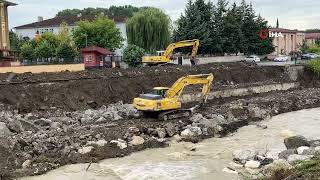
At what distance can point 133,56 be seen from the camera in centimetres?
4472

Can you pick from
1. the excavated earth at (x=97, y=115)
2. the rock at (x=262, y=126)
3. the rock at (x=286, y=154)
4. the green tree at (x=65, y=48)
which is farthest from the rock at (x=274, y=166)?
the green tree at (x=65, y=48)

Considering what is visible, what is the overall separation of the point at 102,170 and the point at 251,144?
25.6 feet

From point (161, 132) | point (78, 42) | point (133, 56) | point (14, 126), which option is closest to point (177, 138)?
point (161, 132)

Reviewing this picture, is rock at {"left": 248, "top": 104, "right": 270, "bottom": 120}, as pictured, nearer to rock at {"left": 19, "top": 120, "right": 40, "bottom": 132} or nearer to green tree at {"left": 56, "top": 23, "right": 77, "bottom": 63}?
rock at {"left": 19, "top": 120, "right": 40, "bottom": 132}

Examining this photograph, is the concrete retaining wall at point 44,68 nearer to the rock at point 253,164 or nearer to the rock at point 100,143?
the rock at point 100,143

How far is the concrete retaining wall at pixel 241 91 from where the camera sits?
3281cm

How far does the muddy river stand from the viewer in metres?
17.4

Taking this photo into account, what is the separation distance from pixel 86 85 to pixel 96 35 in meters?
23.8

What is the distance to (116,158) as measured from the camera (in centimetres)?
1984

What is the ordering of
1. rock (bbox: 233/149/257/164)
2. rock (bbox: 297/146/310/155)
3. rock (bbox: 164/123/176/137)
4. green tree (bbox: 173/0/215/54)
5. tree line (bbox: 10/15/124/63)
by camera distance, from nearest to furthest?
1. rock (bbox: 297/146/310/155)
2. rock (bbox: 233/149/257/164)
3. rock (bbox: 164/123/176/137)
4. green tree (bbox: 173/0/215/54)
5. tree line (bbox: 10/15/124/63)

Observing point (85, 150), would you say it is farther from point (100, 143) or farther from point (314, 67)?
point (314, 67)

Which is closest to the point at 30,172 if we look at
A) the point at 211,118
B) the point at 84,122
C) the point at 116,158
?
the point at 116,158

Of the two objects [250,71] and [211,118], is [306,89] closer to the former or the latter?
[250,71]

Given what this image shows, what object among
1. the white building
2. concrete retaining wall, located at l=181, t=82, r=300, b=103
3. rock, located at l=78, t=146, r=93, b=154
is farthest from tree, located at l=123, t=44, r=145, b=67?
Result: the white building
